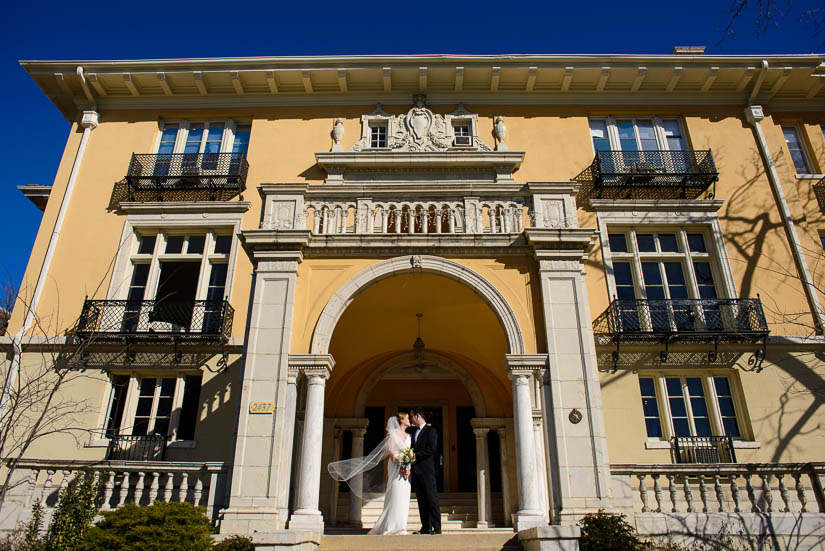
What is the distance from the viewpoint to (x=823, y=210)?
15.1 metres

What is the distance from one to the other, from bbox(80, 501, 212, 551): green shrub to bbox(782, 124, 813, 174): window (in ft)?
57.2

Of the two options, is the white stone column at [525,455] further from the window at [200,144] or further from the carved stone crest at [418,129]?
the window at [200,144]

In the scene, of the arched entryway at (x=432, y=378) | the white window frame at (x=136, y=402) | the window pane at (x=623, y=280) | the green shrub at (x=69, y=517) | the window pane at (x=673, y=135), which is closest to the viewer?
the green shrub at (x=69, y=517)

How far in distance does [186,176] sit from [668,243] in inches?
518

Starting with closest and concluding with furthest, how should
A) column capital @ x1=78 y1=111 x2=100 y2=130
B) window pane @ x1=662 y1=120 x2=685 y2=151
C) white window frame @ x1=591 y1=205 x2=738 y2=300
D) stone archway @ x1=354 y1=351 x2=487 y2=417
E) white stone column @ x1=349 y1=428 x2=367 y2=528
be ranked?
white stone column @ x1=349 y1=428 x2=367 y2=528, stone archway @ x1=354 y1=351 x2=487 y2=417, white window frame @ x1=591 y1=205 x2=738 y2=300, window pane @ x1=662 y1=120 x2=685 y2=151, column capital @ x1=78 y1=111 x2=100 y2=130

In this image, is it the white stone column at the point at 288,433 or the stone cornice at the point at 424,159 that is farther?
the stone cornice at the point at 424,159

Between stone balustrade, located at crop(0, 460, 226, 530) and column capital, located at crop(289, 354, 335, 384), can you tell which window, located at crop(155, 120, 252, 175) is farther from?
stone balustrade, located at crop(0, 460, 226, 530)

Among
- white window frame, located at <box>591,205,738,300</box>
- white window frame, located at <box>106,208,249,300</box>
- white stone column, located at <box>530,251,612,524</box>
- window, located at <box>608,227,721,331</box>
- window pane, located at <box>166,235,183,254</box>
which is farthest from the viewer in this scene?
window pane, located at <box>166,235,183,254</box>

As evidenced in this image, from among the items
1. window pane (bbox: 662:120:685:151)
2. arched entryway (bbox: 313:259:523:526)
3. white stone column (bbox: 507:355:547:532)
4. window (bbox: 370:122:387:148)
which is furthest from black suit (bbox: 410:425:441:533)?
window pane (bbox: 662:120:685:151)

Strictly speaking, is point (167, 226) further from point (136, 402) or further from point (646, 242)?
point (646, 242)

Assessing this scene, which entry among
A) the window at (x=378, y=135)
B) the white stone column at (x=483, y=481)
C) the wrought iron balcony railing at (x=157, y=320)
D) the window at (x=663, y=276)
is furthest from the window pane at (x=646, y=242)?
the wrought iron balcony railing at (x=157, y=320)

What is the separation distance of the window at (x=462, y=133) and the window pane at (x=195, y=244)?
7701 millimetres

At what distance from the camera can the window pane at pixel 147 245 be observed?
1552cm

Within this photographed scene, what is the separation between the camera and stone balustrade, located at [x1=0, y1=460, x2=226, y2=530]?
917 cm
